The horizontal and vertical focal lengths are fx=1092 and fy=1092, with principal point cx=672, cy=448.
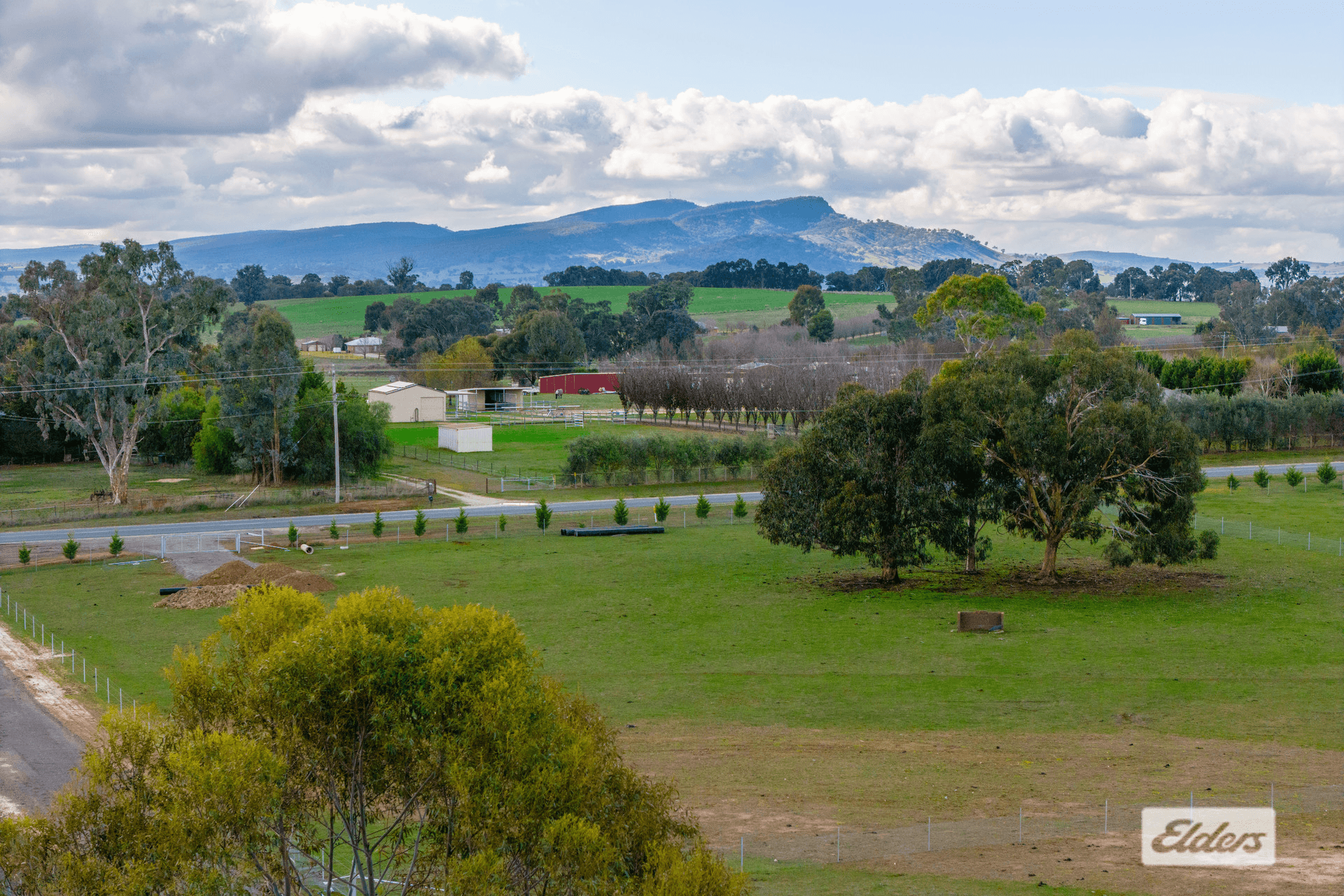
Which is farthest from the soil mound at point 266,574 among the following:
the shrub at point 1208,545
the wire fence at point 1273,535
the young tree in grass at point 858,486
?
the wire fence at point 1273,535

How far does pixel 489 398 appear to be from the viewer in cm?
12225

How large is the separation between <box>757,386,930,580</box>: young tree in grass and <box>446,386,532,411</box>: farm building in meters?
80.1

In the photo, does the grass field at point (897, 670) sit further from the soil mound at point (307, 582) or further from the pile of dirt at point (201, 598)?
the soil mound at point (307, 582)

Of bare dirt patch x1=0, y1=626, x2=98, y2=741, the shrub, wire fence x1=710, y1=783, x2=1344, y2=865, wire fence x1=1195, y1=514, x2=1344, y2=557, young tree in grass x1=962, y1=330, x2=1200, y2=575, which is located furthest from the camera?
wire fence x1=1195, y1=514, x2=1344, y2=557

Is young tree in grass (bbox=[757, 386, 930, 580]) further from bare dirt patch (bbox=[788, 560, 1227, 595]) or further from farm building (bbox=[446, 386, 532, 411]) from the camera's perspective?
farm building (bbox=[446, 386, 532, 411])

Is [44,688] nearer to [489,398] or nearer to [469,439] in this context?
[469,439]

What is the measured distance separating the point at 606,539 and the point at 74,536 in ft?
84.3

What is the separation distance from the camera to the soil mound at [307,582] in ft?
127

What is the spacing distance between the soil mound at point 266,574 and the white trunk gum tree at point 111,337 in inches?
1040

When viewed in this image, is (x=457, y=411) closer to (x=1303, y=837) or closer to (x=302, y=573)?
(x=302, y=573)

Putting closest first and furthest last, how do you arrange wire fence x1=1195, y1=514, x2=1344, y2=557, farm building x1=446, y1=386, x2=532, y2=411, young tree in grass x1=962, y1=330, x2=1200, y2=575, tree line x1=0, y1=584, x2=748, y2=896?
tree line x1=0, y1=584, x2=748, y2=896 → young tree in grass x1=962, y1=330, x2=1200, y2=575 → wire fence x1=1195, y1=514, x2=1344, y2=557 → farm building x1=446, y1=386, x2=532, y2=411

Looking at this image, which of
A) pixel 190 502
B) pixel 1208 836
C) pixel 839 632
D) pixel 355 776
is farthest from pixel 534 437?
pixel 355 776

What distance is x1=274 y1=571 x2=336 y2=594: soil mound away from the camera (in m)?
38.7

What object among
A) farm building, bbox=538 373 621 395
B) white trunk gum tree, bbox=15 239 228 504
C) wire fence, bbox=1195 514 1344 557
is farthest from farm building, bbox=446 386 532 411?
wire fence, bbox=1195 514 1344 557
